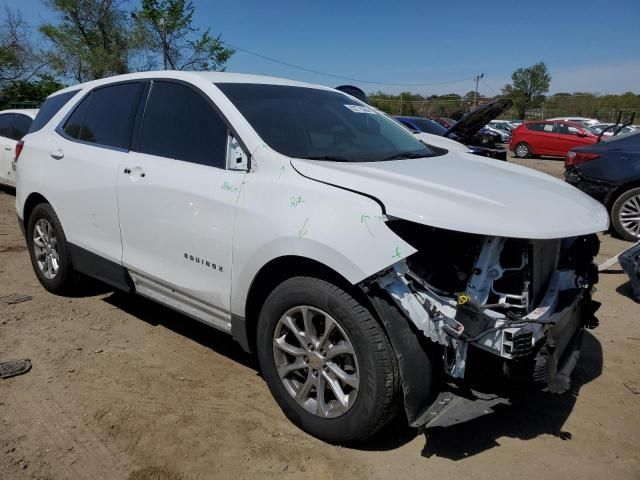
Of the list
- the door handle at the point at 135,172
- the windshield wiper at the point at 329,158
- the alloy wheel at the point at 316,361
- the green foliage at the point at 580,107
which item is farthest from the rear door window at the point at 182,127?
the green foliage at the point at 580,107

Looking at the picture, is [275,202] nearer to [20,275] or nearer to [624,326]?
[624,326]

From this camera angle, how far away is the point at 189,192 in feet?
10.2

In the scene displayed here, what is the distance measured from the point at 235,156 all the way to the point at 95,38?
28.0 m

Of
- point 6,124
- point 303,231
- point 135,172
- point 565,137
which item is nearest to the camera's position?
point 303,231

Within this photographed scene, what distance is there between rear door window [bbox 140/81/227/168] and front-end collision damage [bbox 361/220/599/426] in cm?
125

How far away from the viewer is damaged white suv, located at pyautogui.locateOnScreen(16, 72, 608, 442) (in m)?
2.35

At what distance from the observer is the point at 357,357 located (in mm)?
2469

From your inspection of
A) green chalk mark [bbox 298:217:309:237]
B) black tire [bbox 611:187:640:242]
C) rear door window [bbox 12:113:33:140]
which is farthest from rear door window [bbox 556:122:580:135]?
green chalk mark [bbox 298:217:309:237]

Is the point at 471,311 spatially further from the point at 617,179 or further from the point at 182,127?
the point at 617,179

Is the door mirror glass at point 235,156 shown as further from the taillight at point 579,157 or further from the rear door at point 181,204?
the taillight at point 579,157

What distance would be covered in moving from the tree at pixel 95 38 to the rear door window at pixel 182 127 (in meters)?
25.7

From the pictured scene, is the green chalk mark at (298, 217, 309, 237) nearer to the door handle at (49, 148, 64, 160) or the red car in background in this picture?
the door handle at (49, 148, 64, 160)

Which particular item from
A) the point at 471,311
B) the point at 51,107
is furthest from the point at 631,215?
the point at 51,107

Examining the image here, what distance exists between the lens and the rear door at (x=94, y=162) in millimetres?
3734
